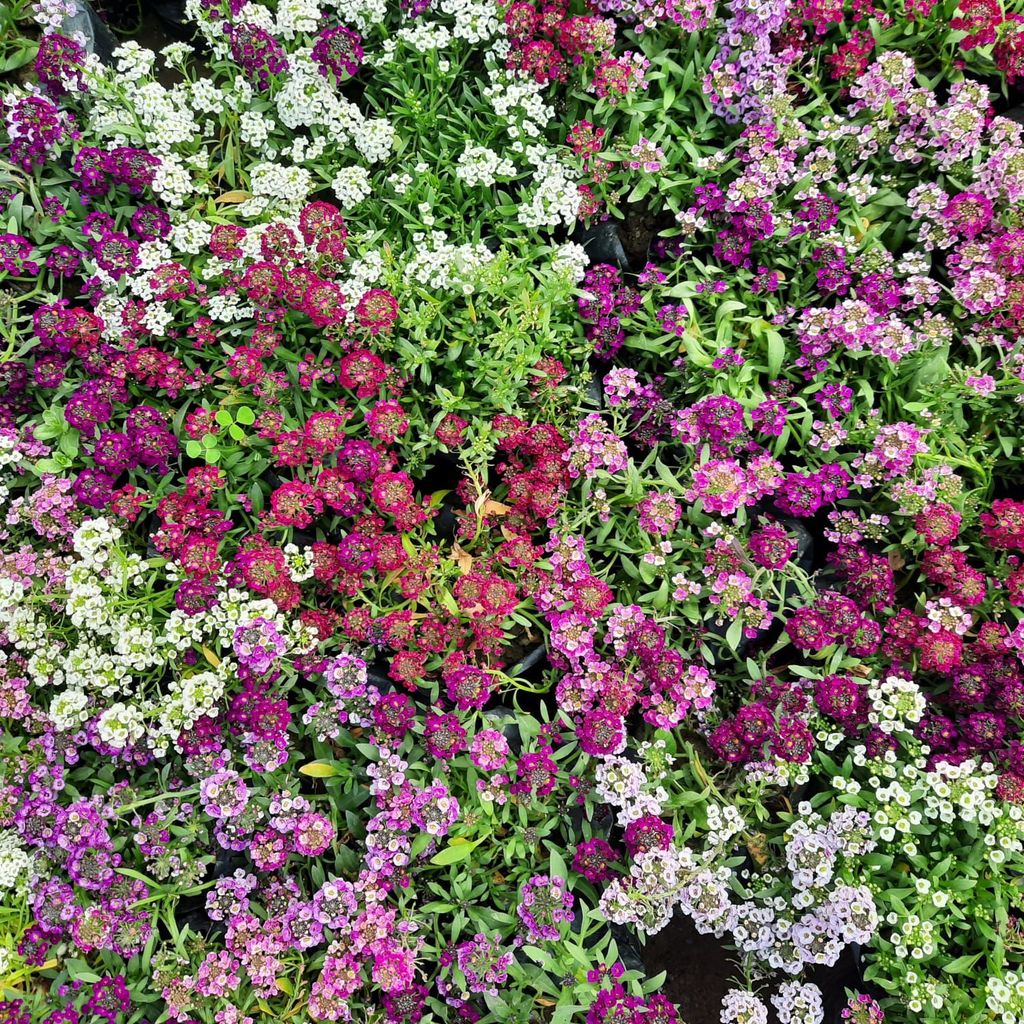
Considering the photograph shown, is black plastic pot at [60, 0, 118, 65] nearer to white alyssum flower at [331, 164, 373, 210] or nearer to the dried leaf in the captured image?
white alyssum flower at [331, 164, 373, 210]

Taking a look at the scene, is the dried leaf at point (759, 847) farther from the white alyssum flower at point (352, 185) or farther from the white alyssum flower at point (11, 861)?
the white alyssum flower at point (352, 185)

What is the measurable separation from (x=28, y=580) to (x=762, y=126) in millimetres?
3898

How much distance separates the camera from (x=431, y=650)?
311cm

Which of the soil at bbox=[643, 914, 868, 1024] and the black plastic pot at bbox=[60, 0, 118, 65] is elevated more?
the black plastic pot at bbox=[60, 0, 118, 65]

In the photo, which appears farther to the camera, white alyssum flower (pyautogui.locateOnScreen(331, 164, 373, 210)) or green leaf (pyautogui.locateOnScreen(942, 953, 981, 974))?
white alyssum flower (pyautogui.locateOnScreen(331, 164, 373, 210))

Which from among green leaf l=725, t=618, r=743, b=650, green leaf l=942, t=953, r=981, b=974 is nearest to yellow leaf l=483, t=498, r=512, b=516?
green leaf l=725, t=618, r=743, b=650

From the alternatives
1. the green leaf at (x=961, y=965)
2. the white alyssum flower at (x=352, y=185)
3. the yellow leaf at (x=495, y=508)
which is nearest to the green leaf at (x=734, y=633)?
the yellow leaf at (x=495, y=508)

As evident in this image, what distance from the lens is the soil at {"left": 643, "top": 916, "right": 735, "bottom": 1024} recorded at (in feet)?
11.7

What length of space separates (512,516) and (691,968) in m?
2.41

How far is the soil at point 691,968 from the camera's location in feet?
11.7

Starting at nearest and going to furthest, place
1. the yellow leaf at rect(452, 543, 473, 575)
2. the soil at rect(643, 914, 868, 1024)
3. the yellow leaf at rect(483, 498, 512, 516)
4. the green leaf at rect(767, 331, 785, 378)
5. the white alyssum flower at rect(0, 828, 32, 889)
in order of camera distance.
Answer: the white alyssum flower at rect(0, 828, 32, 889)
the yellow leaf at rect(452, 543, 473, 575)
the yellow leaf at rect(483, 498, 512, 516)
the green leaf at rect(767, 331, 785, 378)
the soil at rect(643, 914, 868, 1024)

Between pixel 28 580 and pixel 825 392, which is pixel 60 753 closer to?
pixel 28 580

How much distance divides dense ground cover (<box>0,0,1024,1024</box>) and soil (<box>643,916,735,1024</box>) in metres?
0.02

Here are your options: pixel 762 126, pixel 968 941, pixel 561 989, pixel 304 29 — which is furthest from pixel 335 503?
pixel 968 941
